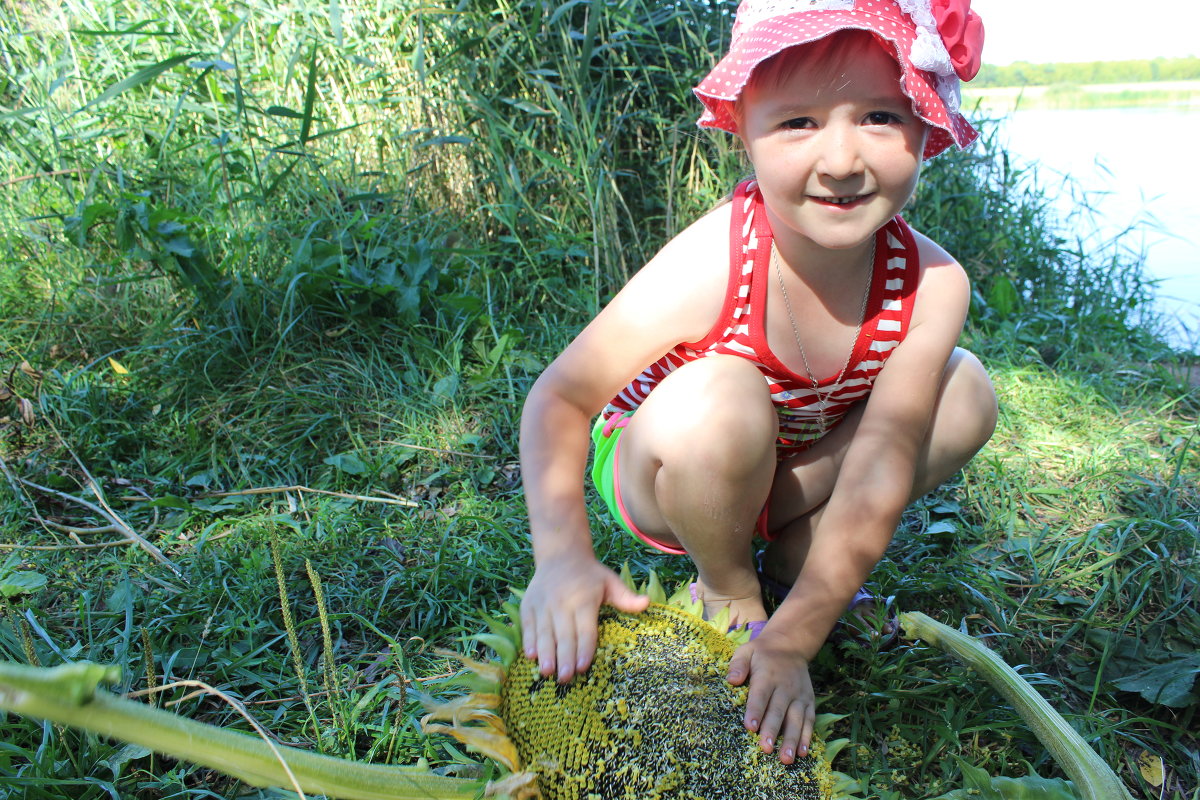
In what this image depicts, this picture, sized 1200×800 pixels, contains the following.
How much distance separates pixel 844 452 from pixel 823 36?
775 millimetres

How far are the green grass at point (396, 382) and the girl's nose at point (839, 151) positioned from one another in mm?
764

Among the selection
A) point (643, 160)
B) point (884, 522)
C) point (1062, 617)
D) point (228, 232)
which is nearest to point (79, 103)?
point (228, 232)

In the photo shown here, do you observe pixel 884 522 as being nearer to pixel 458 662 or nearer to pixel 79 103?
pixel 458 662

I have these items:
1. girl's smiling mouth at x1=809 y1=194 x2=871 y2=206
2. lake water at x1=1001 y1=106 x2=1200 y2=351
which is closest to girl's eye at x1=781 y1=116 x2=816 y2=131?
girl's smiling mouth at x1=809 y1=194 x2=871 y2=206

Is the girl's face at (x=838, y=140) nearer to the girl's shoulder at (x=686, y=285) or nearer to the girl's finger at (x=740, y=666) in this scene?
the girl's shoulder at (x=686, y=285)

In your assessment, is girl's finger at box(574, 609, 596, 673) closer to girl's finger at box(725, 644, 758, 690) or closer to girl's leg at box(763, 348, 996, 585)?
girl's finger at box(725, 644, 758, 690)

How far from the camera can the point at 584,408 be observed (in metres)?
1.46

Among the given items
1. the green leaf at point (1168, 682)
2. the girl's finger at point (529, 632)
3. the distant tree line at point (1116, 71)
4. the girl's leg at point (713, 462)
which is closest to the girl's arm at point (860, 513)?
the girl's leg at point (713, 462)

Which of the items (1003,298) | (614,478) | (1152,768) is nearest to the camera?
(1152,768)

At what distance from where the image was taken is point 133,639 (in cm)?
162

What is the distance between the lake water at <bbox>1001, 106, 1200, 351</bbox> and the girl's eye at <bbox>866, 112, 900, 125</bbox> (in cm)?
231

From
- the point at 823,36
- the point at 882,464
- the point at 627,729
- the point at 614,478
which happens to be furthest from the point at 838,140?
the point at 627,729

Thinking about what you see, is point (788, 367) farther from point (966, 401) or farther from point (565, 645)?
point (565, 645)

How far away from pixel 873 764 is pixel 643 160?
227cm
